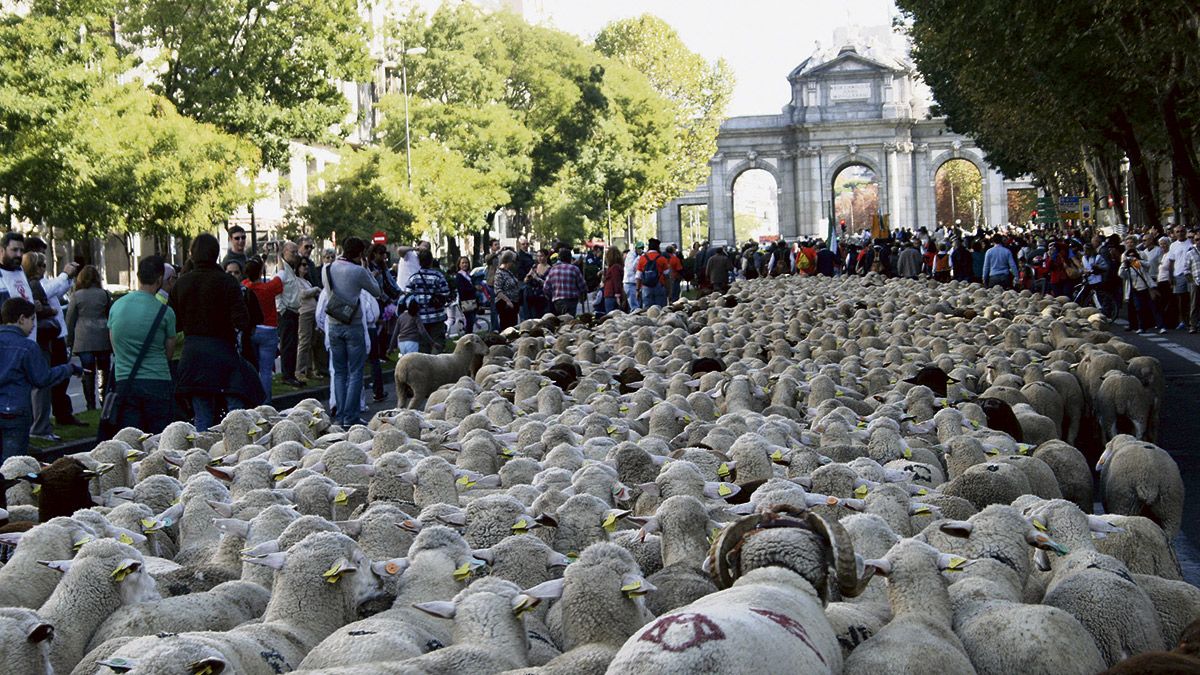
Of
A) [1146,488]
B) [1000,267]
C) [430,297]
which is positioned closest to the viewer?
[1146,488]

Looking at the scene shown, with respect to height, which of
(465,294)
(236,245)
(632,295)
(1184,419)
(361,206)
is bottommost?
(1184,419)

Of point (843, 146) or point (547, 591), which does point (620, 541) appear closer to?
point (547, 591)

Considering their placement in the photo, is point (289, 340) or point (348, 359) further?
point (289, 340)

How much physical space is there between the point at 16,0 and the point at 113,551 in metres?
26.8

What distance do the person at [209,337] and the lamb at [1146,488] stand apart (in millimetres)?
6383

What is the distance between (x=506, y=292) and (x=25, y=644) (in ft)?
60.4

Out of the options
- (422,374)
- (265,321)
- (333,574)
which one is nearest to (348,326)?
(422,374)

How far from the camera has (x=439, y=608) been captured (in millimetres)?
5164

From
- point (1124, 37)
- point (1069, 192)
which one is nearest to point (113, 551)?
point (1124, 37)

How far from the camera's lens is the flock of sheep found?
15.5 ft

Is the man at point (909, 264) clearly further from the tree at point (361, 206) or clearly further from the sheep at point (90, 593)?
the sheep at point (90, 593)

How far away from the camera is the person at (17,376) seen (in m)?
11.1

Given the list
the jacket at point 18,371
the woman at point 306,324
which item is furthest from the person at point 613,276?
the jacket at point 18,371

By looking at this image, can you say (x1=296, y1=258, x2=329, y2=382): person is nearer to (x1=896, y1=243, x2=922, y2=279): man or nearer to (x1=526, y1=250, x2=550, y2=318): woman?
(x1=526, y1=250, x2=550, y2=318): woman
